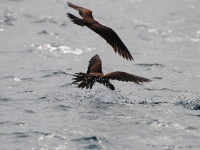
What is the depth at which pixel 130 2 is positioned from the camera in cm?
2178

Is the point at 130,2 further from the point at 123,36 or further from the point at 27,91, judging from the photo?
the point at 27,91

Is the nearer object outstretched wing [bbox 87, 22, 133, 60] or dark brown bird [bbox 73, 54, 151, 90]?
outstretched wing [bbox 87, 22, 133, 60]

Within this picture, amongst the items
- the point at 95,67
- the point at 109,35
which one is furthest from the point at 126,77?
the point at 95,67

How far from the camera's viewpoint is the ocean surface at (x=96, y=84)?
285 inches

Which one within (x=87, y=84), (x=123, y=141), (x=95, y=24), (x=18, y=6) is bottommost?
(x=123, y=141)

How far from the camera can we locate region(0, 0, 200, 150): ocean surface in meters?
7.24

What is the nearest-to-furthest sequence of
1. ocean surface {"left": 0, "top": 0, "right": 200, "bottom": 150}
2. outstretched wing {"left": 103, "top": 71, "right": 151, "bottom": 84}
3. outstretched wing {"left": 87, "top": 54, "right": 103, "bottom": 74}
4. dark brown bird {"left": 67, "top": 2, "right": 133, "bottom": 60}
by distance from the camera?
ocean surface {"left": 0, "top": 0, "right": 200, "bottom": 150} < dark brown bird {"left": 67, "top": 2, "right": 133, "bottom": 60} < outstretched wing {"left": 103, "top": 71, "right": 151, "bottom": 84} < outstretched wing {"left": 87, "top": 54, "right": 103, "bottom": 74}

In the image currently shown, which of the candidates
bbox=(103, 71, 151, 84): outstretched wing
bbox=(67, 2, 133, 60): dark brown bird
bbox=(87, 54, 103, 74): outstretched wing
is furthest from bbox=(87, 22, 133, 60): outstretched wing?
bbox=(87, 54, 103, 74): outstretched wing

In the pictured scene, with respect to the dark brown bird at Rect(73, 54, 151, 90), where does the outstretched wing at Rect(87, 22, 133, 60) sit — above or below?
above

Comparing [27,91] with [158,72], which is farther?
[158,72]

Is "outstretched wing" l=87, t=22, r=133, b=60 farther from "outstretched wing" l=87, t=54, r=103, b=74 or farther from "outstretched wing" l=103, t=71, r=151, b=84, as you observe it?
"outstretched wing" l=87, t=54, r=103, b=74

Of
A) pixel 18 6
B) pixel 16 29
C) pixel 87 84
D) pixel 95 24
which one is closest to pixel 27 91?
pixel 87 84

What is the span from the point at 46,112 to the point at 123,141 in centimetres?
159

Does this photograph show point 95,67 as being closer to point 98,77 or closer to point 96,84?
point 98,77
